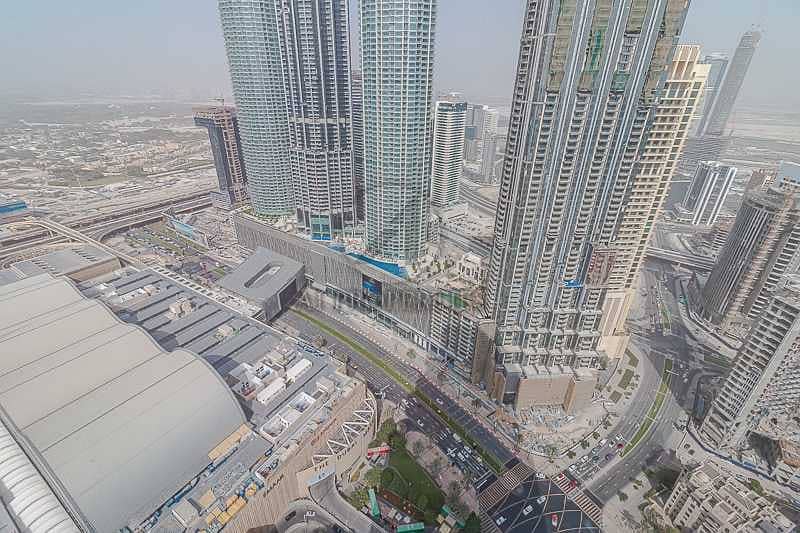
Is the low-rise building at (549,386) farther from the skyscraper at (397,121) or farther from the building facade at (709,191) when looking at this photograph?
the building facade at (709,191)

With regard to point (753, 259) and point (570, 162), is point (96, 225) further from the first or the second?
point (753, 259)

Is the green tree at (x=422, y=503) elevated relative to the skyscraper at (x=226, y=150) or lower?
lower

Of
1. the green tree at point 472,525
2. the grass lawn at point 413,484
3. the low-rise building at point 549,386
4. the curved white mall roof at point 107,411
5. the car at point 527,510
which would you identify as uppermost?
the curved white mall roof at point 107,411

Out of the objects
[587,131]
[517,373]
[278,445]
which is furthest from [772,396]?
[278,445]

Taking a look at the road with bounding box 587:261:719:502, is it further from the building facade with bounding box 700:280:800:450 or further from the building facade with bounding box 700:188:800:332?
the building facade with bounding box 700:188:800:332

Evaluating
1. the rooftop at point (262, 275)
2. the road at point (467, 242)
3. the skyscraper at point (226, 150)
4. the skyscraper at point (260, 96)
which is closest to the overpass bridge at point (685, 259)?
the road at point (467, 242)

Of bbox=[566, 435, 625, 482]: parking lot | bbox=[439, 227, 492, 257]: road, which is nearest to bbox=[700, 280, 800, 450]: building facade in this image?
bbox=[566, 435, 625, 482]: parking lot

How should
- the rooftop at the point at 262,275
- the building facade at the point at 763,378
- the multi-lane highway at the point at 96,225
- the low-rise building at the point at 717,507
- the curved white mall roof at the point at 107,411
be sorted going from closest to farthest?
1. the curved white mall roof at the point at 107,411
2. the low-rise building at the point at 717,507
3. the building facade at the point at 763,378
4. the rooftop at the point at 262,275
5. the multi-lane highway at the point at 96,225
